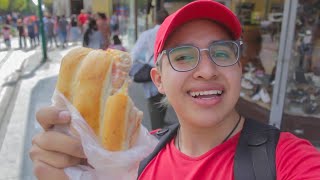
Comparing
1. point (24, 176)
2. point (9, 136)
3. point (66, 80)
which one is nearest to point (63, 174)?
point (66, 80)

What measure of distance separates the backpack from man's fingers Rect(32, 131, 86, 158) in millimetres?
513

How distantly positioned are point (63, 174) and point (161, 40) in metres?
0.58

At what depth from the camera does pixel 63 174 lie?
4.07 feet

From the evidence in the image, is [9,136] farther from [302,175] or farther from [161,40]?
[302,175]

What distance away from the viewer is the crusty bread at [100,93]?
1313 mm

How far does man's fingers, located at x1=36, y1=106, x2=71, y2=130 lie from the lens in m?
1.22

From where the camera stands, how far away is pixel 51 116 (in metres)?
1.22

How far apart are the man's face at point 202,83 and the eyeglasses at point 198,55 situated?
14 mm

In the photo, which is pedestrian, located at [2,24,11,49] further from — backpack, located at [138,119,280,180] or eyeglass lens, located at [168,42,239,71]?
backpack, located at [138,119,280,180]

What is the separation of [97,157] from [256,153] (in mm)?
531

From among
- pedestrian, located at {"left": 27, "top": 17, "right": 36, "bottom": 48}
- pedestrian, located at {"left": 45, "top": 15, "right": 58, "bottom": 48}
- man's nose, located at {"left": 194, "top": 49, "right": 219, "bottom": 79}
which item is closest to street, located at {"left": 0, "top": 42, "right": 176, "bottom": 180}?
man's nose, located at {"left": 194, "top": 49, "right": 219, "bottom": 79}

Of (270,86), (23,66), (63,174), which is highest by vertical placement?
(63,174)

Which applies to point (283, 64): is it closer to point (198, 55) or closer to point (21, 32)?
point (198, 55)

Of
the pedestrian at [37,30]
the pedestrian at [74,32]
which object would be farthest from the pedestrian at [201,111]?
the pedestrian at [74,32]
